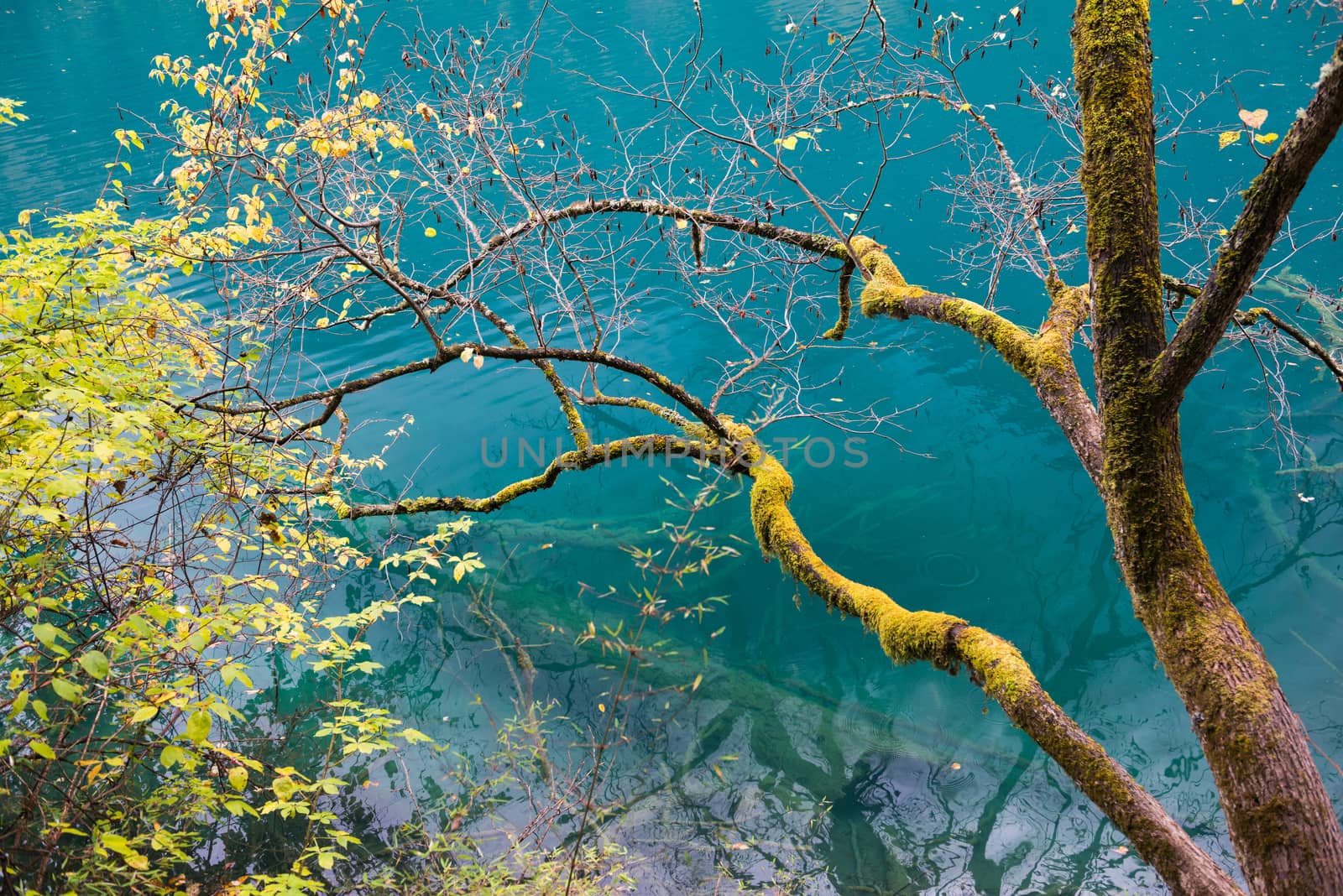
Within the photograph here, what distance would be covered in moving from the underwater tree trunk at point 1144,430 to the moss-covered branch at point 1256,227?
0.16 meters

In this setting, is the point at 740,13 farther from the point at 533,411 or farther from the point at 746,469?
the point at 746,469

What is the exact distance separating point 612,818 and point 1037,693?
3.59 meters

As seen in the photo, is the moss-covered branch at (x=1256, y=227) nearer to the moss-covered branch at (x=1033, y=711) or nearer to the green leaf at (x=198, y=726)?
the moss-covered branch at (x=1033, y=711)

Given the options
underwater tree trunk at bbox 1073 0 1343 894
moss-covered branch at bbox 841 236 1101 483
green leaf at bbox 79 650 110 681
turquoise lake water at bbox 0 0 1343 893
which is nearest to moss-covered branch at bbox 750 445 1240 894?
underwater tree trunk at bbox 1073 0 1343 894

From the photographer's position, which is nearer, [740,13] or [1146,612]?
[1146,612]

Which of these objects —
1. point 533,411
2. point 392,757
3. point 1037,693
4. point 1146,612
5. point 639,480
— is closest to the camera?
point 1146,612

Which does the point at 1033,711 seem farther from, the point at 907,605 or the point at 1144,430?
the point at 907,605

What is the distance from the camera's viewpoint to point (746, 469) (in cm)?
554

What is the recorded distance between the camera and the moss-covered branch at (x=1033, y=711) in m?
2.77

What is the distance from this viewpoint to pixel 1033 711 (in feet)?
10.3

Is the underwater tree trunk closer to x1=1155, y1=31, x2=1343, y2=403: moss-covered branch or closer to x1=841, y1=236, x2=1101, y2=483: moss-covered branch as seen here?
x1=1155, y1=31, x2=1343, y2=403: moss-covered branch

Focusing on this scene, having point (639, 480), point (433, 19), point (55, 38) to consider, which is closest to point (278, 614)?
point (639, 480)

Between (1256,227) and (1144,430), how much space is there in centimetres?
67

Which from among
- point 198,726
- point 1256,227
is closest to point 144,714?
point 198,726
